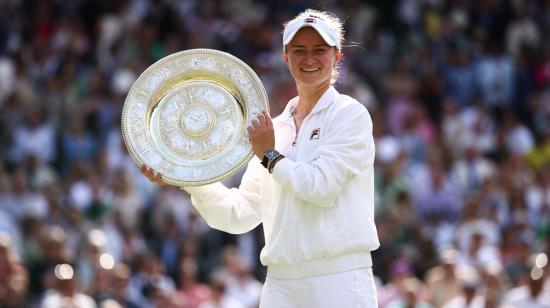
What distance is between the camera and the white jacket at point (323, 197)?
636 centimetres

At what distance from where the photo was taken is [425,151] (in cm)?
1585

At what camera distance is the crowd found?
1257 centimetres

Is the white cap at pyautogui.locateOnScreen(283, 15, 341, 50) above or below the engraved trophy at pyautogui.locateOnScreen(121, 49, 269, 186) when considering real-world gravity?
above

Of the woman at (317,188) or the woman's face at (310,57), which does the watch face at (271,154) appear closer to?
the woman at (317,188)

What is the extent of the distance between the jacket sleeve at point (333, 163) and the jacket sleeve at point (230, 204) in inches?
23.3

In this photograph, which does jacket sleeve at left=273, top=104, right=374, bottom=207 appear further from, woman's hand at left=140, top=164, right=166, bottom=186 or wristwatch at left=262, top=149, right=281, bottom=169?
woman's hand at left=140, top=164, right=166, bottom=186

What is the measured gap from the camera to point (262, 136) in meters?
6.54

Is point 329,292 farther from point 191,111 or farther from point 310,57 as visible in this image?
point 191,111

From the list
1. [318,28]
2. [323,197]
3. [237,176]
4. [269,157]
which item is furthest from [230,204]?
[237,176]

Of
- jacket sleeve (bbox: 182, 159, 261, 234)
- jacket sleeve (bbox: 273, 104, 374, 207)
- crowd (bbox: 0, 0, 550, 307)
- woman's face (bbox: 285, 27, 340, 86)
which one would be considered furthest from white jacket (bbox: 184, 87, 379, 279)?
crowd (bbox: 0, 0, 550, 307)

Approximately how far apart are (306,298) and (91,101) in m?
9.76

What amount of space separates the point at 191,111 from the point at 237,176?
753 cm

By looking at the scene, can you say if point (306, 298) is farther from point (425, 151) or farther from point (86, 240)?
point (425, 151)

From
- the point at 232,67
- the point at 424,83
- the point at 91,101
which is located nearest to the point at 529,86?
the point at 424,83
